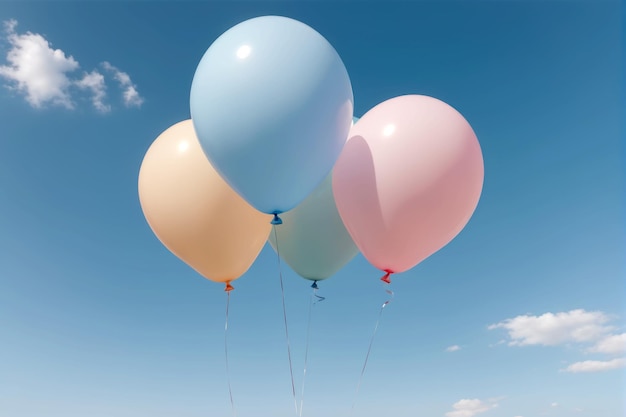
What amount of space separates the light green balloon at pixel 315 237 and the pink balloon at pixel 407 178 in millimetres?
613

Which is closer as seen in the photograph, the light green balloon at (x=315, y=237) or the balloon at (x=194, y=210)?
the balloon at (x=194, y=210)

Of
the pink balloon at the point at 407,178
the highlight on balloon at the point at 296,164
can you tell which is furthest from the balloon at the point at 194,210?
the pink balloon at the point at 407,178

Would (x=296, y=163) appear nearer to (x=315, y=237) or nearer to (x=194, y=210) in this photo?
(x=194, y=210)

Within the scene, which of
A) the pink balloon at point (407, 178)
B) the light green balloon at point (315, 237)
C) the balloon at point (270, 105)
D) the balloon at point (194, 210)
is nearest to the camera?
the balloon at point (270, 105)

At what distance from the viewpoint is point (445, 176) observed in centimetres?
527

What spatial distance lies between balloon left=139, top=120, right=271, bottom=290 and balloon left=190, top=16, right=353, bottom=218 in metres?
0.58

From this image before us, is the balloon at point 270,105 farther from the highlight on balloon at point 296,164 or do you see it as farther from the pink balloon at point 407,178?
the pink balloon at point 407,178

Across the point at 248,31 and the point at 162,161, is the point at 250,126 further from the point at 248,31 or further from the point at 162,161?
the point at 162,161

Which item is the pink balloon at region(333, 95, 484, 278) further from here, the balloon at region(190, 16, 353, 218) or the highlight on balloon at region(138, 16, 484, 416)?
the balloon at region(190, 16, 353, 218)

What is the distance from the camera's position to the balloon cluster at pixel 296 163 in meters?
4.75

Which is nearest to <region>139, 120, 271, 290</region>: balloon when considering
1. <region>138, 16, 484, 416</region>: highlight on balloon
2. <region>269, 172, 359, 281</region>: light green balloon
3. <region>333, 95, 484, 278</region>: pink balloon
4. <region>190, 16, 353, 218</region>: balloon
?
<region>138, 16, 484, 416</region>: highlight on balloon

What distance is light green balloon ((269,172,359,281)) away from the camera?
6.30 meters

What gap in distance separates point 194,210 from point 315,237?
64.1 inches

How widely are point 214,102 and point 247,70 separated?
46 centimetres
